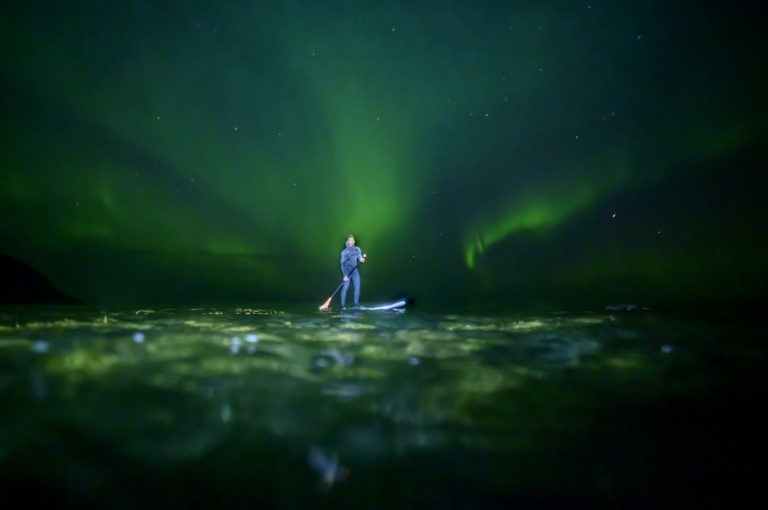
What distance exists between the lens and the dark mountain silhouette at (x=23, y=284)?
2694 centimetres

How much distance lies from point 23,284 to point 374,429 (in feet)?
111

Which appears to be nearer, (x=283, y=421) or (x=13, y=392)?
(x=283, y=421)

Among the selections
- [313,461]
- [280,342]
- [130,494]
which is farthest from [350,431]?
[280,342]

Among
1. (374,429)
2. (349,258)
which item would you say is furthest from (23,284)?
(374,429)

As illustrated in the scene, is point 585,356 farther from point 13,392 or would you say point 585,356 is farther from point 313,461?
point 13,392

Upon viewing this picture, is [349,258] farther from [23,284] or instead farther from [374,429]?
[23,284]

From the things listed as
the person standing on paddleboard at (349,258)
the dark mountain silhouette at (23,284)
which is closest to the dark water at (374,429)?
the person standing on paddleboard at (349,258)

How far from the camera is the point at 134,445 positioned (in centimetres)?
301

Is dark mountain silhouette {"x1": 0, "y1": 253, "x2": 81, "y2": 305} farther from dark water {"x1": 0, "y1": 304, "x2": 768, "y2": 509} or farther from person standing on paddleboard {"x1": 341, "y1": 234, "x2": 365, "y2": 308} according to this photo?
dark water {"x1": 0, "y1": 304, "x2": 768, "y2": 509}

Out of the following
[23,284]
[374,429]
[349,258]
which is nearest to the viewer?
[374,429]

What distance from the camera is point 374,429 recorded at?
3.29 metres

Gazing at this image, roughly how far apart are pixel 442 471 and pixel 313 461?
84cm

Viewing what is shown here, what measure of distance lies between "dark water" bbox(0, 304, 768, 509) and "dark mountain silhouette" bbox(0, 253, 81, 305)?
27174mm

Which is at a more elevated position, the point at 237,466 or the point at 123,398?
the point at 123,398
